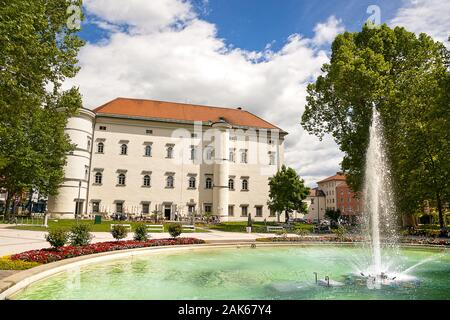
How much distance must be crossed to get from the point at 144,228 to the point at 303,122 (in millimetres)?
23009

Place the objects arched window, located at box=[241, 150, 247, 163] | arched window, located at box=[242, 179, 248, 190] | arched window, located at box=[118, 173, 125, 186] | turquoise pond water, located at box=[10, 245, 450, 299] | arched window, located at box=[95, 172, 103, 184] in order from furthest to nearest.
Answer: arched window, located at box=[241, 150, 247, 163] < arched window, located at box=[242, 179, 248, 190] < arched window, located at box=[118, 173, 125, 186] < arched window, located at box=[95, 172, 103, 184] < turquoise pond water, located at box=[10, 245, 450, 299]

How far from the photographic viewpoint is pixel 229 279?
36.1 feet

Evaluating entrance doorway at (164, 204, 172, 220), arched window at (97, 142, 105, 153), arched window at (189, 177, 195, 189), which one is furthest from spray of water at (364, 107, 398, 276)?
arched window at (97, 142, 105, 153)

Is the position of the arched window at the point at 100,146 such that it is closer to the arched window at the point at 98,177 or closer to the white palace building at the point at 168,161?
the white palace building at the point at 168,161

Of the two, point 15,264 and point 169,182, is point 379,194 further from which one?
point 169,182

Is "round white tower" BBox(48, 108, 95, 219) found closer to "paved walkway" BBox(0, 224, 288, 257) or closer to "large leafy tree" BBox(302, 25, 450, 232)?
"paved walkway" BBox(0, 224, 288, 257)

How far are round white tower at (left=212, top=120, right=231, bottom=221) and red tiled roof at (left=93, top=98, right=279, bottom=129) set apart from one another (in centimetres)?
302

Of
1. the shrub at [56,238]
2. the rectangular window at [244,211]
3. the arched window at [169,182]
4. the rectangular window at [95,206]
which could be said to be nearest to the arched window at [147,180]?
the arched window at [169,182]

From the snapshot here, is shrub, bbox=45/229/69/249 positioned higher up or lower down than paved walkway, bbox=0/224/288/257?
higher up

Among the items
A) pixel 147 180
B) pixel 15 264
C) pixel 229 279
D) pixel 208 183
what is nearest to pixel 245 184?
pixel 208 183

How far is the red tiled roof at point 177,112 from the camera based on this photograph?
50062 millimetres

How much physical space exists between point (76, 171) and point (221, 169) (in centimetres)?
2059

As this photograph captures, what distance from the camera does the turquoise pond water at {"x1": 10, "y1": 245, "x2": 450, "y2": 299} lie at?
352 inches

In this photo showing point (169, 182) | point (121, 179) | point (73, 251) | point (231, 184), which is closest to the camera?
point (73, 251)
